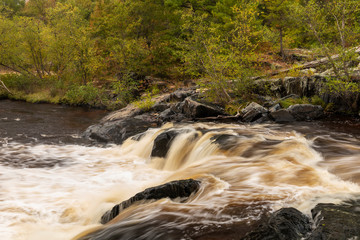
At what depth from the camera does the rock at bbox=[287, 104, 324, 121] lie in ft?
41.0

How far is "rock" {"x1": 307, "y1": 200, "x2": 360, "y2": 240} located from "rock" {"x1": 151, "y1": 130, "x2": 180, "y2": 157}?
644 cm

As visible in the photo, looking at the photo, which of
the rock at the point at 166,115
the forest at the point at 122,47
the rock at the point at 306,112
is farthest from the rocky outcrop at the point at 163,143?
the forest at the point at 122,47

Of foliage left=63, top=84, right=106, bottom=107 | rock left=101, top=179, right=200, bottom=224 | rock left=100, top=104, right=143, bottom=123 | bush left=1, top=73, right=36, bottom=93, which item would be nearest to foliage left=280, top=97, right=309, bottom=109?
rock left=100, top=104, right=143, bottom=123

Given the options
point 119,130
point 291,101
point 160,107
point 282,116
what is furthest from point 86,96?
point 282,116

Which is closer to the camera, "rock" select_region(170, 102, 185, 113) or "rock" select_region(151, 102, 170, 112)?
"rock" select_region(170, 102, 185, 113)

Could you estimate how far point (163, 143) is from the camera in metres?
10.4

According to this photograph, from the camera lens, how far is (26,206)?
20.5 feet

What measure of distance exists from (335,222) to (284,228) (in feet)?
2.18

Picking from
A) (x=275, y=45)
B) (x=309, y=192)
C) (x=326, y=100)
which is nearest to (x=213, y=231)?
(x=309, y=192)

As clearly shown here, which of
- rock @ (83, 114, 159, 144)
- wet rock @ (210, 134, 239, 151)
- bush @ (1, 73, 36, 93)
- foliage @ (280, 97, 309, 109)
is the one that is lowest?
rock @ (83, 114, 159, 144)

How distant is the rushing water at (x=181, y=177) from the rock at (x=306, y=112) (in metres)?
1.16

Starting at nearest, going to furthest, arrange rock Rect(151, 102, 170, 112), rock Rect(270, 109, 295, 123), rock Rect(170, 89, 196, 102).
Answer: rock Rect(270, 109, 295, 123)
rock Rect(151, 102, 170, 112)
rock Rect(170, 89, 196, 102)

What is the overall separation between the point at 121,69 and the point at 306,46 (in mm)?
18980

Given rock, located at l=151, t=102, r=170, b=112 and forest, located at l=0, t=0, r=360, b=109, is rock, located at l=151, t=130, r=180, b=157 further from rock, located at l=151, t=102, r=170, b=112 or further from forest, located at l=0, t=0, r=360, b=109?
forest, located at l=0, t=0, r=360, b=109
